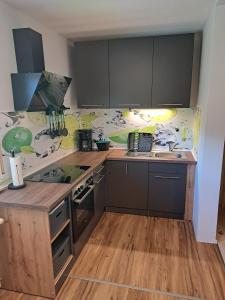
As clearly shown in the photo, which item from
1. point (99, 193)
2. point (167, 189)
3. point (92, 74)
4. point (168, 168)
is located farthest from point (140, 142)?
point (92, 74)

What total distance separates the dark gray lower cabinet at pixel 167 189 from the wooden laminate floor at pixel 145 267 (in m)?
0.19

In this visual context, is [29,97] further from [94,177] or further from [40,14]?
[94,177]

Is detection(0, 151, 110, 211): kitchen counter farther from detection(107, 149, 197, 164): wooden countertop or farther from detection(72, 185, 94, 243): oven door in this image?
detection(107, 149, 197, 164): wooden countertop

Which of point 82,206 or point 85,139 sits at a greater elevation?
point 85,139

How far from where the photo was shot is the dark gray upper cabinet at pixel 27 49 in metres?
1.93

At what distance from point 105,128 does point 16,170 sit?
1.78m

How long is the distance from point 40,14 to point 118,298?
2.64 metres

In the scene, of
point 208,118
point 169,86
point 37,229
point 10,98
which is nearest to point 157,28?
point 169,86

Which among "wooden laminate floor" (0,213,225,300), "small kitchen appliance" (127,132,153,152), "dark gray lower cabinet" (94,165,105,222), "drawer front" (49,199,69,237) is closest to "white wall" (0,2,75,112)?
"drawer front" (49,199,69,237)

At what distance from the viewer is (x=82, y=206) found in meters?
2.28

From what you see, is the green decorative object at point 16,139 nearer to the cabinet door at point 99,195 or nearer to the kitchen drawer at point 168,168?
the cabinet door at point 99,195

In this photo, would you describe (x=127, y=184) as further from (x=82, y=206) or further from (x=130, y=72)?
(x=130, y=72)

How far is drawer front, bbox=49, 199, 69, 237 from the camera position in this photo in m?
1.68

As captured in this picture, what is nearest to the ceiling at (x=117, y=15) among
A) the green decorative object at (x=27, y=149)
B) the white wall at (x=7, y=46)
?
the white wall at (x=7, y=46)
